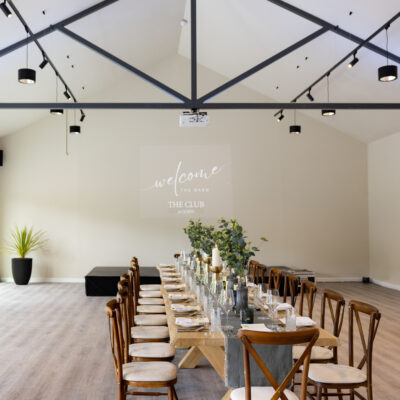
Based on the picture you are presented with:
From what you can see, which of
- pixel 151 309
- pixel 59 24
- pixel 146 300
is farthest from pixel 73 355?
pixel 59 24

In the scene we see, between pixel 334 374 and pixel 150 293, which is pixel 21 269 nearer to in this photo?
pixel 150 293

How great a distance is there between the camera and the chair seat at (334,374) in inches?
110

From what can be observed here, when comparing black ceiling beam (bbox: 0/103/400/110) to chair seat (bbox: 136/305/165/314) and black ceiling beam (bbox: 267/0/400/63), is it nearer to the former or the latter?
black ceiling beam (bbox: 267/0/400/63)

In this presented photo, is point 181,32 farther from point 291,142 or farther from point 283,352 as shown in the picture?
point 283,352

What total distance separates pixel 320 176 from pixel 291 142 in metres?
1.05

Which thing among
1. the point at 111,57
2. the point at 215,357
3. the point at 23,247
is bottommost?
the point at 215,357

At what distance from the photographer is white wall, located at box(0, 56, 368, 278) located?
33.7ft

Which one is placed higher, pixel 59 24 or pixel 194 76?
pixel 59 24

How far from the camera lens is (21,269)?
968 cm

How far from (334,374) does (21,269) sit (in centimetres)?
827

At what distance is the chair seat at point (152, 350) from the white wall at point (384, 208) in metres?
7.38

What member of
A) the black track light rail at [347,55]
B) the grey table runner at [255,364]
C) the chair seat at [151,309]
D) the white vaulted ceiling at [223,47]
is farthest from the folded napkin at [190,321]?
the white vaulted ceiling at [223,47]

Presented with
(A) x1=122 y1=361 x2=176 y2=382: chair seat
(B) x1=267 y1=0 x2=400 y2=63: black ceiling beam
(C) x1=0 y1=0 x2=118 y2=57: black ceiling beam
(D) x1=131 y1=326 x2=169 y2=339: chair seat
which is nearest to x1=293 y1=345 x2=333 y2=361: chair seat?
(A) x1=122 y1=361 x2=176 y2=382: chair seat

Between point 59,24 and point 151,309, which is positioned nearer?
point 151,309
